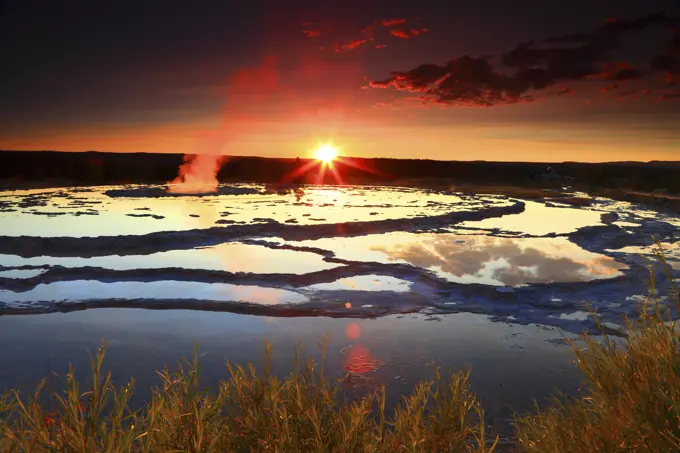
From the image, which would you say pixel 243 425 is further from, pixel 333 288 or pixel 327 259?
pixel 327 259

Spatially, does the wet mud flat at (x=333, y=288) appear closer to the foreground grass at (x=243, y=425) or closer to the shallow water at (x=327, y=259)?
the shallow water at (x=327, y=259)

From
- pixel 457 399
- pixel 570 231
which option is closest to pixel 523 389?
pixel 457 399

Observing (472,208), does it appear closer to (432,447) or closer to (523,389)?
(523,389)

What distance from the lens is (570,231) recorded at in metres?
16.7

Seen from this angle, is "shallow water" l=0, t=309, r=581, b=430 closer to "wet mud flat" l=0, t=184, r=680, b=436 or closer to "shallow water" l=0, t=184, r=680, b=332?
"wet mud flat" l=0, t=184, r=680, b=436

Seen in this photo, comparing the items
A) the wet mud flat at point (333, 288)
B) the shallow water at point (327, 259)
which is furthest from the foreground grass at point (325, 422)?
the shallow water at point (327, 259)

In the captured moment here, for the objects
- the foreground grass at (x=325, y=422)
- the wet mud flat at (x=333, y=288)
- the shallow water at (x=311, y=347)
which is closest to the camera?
the foreground grass at (x=325, y=422)

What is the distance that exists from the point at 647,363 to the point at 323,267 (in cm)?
824

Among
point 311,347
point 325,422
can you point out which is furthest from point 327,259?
point 325,422

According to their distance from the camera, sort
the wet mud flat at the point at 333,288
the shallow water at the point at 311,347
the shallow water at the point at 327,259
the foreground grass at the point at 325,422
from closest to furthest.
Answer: the foreground grass at the point at 325,422
the shallow water at the point at 311,347
the wet mud flat at the point at 333,288
the shallow water at the point at 327,259

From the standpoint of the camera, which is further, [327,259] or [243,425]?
[327,259]

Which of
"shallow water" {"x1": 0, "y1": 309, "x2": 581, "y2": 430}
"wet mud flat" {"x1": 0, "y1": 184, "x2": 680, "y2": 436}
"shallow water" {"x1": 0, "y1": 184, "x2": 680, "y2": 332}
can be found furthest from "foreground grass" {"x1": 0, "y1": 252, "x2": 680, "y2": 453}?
"shallow water" {"x1": 0, "y1": 184, "x2": 680, "y2": 332}

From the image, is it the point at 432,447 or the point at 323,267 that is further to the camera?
the point at 323,267

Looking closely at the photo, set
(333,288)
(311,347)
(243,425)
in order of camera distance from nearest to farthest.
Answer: (243,425), (311,347), (333,288)
